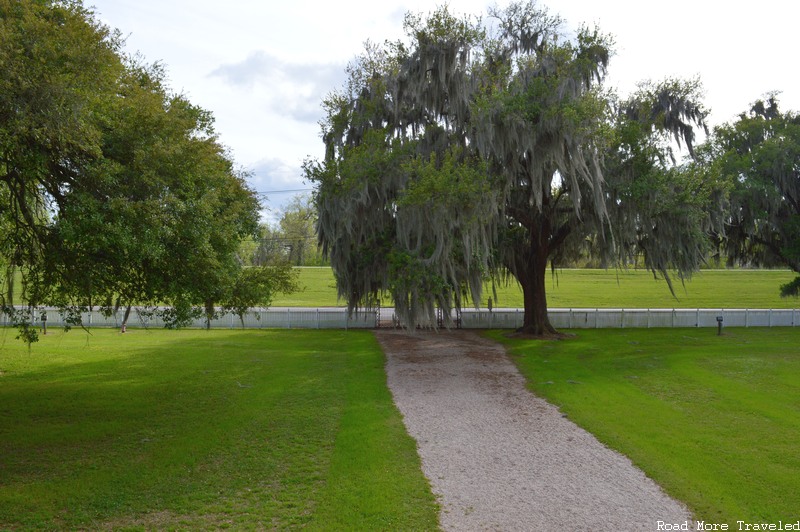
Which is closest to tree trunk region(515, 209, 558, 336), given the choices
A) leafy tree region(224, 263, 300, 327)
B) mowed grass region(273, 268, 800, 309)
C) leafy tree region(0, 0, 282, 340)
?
mowed grass region(273, 268, 800, 309)

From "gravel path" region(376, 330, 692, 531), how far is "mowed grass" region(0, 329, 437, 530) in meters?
0.48

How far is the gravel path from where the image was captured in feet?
23.5

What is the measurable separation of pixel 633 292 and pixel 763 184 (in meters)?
27.6

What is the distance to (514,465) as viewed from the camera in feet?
29.9

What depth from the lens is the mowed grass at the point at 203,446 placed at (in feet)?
24.2

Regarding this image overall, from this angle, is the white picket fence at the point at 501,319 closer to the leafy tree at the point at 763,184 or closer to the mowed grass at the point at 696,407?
the leafy tree at the point at 763,184

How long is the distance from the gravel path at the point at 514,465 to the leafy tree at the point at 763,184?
18.0m

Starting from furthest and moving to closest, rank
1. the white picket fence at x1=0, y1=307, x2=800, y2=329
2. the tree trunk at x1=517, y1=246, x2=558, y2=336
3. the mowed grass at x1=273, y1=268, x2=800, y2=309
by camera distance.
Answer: the mowed grass at x1=273, y1=268, x2=800, y2=309
the white picket fence at x1=0, y1=307, x2=800, y2=329
the tree trunk at x1=517, y1=246, x2=558, y2=336

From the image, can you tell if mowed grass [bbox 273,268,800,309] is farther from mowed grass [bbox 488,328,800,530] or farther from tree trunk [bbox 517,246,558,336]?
mowed grass [bbox 488,328,800,530]

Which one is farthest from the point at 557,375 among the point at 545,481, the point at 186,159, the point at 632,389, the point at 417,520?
the point at 186,159

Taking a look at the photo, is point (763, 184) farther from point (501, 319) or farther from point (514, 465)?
point (514, 465)

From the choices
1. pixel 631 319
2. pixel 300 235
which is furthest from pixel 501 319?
pixel 300 235

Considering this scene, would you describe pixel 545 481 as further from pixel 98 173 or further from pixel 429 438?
pixel 98 173

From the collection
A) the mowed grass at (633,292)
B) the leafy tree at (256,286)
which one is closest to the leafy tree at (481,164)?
the leafy tree at (256,286)
